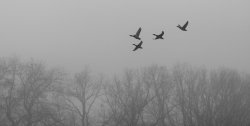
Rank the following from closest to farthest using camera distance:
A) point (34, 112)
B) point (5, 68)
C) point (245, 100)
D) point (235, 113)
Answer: point (34, 112), point (5, 68), point (235, 113), point (245, 100)

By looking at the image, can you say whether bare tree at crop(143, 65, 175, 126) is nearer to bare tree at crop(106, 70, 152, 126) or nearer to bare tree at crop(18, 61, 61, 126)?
bare tree at crop(106, 70, 152, 126)

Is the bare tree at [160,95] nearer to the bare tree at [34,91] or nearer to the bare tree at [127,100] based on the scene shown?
the bare tree at [127,100]

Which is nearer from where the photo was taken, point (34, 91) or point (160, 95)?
point (34, 91)

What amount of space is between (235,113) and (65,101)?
2102cm

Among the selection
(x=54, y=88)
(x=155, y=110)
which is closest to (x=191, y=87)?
(x=155, y=110)

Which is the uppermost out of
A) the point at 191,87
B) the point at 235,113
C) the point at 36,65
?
the point at 36,65

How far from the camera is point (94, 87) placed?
5259 cm

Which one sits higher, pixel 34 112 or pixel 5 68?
pixel 5 68

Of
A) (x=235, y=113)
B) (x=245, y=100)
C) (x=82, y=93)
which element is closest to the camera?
(x=235, y=113)

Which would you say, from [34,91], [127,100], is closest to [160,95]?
[127,100]

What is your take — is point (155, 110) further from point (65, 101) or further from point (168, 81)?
point (65, 101)

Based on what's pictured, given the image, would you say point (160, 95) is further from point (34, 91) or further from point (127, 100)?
point (34, 91)

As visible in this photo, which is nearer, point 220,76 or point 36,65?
point 36,65

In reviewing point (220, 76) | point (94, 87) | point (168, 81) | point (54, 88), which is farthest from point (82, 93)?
point (220, 76)
